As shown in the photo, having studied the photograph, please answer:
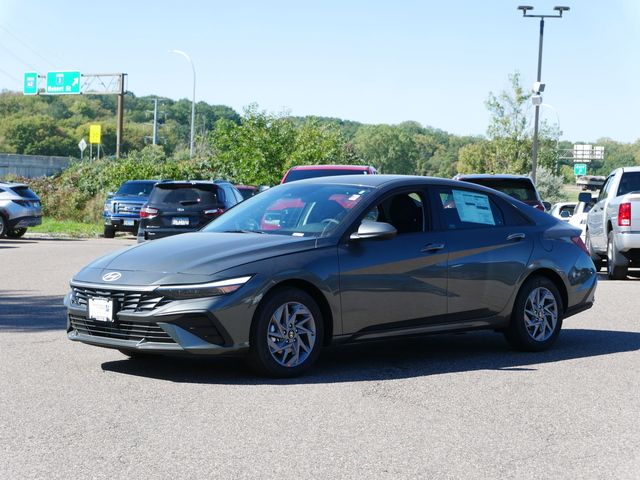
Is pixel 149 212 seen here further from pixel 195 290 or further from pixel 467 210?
pixel 195 290

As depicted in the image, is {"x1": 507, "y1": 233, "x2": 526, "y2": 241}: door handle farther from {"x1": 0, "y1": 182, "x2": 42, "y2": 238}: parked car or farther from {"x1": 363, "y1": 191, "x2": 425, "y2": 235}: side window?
{"x1": 0, "y1": 182, "x2": 42, "y2": 238}: parked car

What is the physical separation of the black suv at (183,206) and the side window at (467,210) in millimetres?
13043

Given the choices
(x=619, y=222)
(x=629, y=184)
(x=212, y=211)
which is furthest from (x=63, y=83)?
(x=619, y=222)

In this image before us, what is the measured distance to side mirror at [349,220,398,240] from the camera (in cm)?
896

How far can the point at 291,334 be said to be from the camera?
8578 millimetres

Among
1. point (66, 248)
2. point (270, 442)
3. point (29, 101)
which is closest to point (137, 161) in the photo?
point (66, 248)

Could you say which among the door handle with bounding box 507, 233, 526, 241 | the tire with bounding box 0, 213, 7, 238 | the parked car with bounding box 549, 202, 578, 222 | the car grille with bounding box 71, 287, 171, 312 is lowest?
the tire with bounding box 0, 213, 7, 238

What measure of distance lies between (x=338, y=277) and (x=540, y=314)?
2.40 meters

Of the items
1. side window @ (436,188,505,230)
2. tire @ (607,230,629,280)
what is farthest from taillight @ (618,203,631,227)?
side window @ (436,188,505,230)

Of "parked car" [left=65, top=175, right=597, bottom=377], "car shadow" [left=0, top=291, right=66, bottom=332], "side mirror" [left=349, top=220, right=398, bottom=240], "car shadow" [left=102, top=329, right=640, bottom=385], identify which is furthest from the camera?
"car shadow" [left=0, top=291, right=66, bottom=332]

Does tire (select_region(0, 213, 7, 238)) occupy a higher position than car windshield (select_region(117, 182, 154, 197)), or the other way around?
car windshield (select_region(117, 182, 154, 197))

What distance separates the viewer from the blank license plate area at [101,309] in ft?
27.7

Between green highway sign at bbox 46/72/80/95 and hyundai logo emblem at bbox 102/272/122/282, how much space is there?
204ft

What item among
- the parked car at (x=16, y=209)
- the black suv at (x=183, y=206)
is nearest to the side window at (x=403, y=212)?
the black suv at (x=183, y=206)
